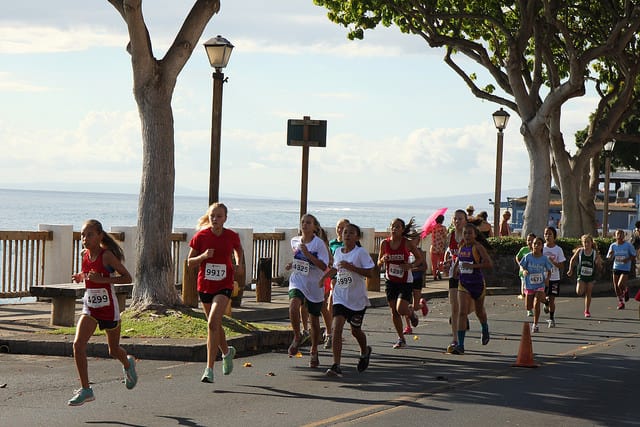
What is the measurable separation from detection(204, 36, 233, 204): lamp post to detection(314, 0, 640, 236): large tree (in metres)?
13.2

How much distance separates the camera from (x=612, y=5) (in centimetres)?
3303

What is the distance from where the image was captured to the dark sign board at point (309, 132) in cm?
2222

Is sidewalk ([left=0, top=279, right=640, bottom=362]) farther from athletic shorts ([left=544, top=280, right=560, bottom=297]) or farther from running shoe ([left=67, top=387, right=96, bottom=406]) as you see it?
athletic shorts ([left=544, top=280, right=560, bottom=297])

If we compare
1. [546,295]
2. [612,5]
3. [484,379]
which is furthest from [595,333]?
[612,5]

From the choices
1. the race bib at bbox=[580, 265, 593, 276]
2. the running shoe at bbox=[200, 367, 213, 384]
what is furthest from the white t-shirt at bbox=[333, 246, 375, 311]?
the race bib at bbox=[580, 265, 593, 276]

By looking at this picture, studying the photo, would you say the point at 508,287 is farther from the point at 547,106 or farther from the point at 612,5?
the point at 612,5

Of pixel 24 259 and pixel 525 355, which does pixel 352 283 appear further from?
pixel 24 259

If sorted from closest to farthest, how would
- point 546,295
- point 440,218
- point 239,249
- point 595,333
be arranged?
point 239,249
point 595,333
point 546,295
point 440,218

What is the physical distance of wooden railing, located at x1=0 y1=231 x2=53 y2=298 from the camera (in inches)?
805

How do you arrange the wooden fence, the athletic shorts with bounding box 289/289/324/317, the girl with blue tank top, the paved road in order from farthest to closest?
the wooden fence
the girl with blue tank top
the athletic shorts with bounding box 289/289/324/317
the paved road

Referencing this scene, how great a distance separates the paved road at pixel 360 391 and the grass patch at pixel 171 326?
0.86 meters

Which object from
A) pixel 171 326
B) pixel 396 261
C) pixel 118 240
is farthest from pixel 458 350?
pixel 118 240

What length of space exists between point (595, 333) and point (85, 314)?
1003 centimetres

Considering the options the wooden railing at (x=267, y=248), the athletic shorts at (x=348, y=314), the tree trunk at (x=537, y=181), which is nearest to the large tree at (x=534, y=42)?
the tree trunk at (x=537, y=181)
